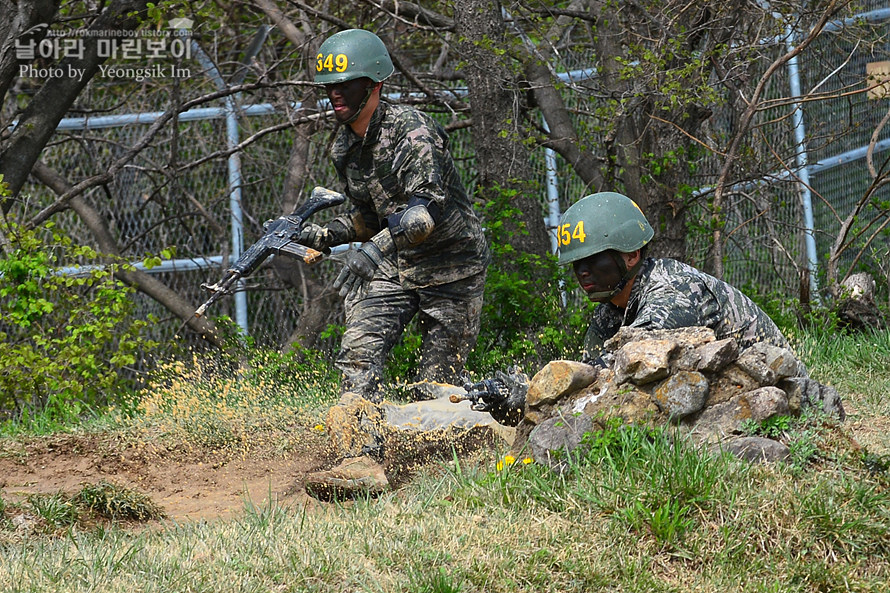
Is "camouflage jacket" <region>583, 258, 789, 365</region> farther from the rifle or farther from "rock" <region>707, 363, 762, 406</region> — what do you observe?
the rifle

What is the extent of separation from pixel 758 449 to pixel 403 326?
7.85ft

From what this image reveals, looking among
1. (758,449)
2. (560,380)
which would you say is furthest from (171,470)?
(758,449)

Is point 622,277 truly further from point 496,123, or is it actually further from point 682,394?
point 496,123

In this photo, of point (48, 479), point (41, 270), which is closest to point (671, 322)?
point (48, 479)

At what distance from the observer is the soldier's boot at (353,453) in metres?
4.85

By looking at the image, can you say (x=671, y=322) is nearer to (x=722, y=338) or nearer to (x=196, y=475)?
(x=722, y=338)

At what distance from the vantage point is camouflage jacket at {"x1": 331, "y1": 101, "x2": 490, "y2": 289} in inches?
222

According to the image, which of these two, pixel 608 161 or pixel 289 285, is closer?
pixel 608 161

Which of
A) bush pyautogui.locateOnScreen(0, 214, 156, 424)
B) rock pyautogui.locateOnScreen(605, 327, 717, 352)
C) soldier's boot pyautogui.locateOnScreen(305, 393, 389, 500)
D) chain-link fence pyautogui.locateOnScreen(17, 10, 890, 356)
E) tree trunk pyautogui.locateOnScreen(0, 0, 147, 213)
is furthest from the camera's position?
chain-link fence pyautogui.locateOnScreen(17, 10, 890, 356)

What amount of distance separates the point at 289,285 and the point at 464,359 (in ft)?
10.7

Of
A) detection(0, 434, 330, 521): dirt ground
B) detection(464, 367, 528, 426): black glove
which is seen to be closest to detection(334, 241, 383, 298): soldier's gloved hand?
detection(0, 434, 330, 521): dirt ground

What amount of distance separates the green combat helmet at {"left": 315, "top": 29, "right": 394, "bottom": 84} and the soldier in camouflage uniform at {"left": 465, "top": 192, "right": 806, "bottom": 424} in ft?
5.42

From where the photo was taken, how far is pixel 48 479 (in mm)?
6043

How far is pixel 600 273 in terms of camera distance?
461 cm
